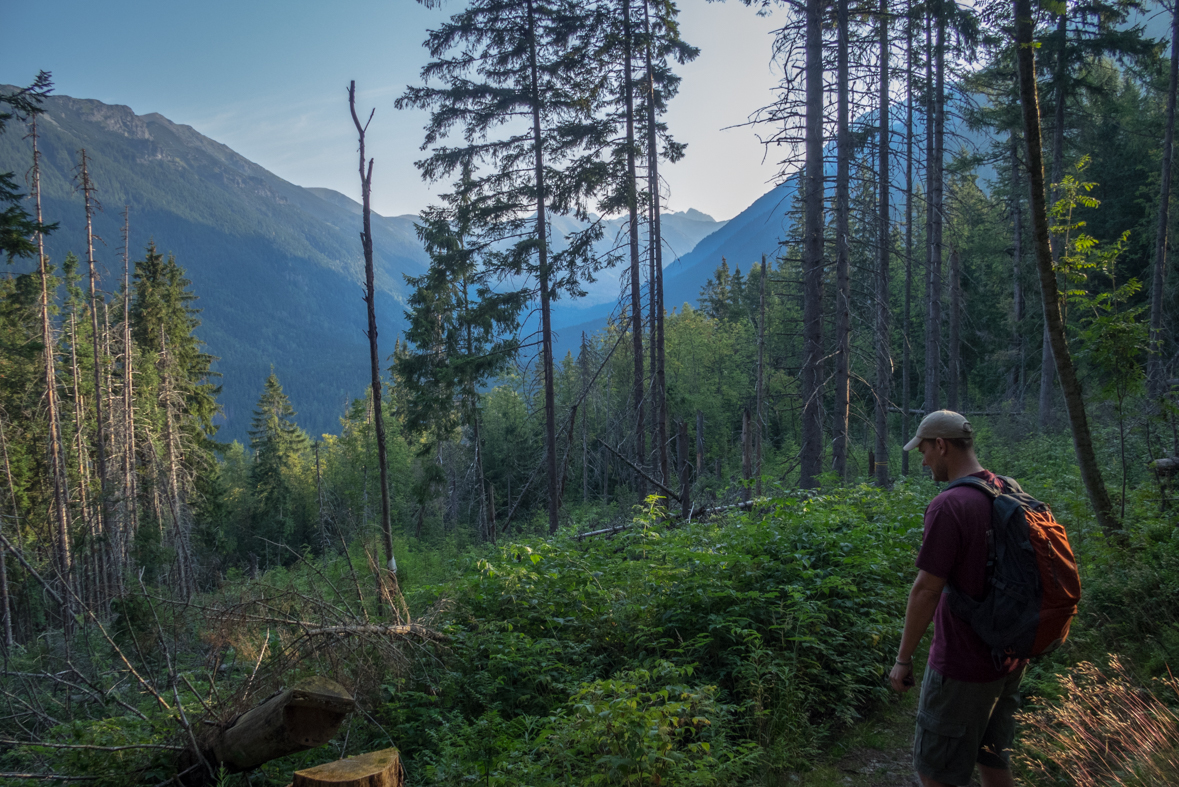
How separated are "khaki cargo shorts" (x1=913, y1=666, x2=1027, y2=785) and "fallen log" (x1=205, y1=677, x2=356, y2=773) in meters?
3.30

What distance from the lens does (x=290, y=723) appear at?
3748 mm

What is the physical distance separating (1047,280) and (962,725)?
199 inches

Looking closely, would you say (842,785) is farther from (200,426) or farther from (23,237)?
(200,426)

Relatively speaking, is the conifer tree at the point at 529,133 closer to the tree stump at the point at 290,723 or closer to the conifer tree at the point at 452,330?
the conifer tree at the point at 452,330

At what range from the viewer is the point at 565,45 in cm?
1559

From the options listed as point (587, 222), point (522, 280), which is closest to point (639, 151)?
point (587, 222)

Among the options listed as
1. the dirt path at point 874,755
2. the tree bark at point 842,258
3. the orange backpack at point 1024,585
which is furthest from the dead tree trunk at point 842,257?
the orange backpack at point 1024,585

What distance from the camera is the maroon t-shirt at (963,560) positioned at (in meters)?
2.71

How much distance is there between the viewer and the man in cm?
273

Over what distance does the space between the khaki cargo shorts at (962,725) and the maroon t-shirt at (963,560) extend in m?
0.08

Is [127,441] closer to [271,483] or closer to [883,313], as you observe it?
[271,483]

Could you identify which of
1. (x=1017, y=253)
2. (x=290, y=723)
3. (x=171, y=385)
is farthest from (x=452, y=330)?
(x=1017, y=253)

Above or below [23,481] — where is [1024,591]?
above

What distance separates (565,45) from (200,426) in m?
28.7
